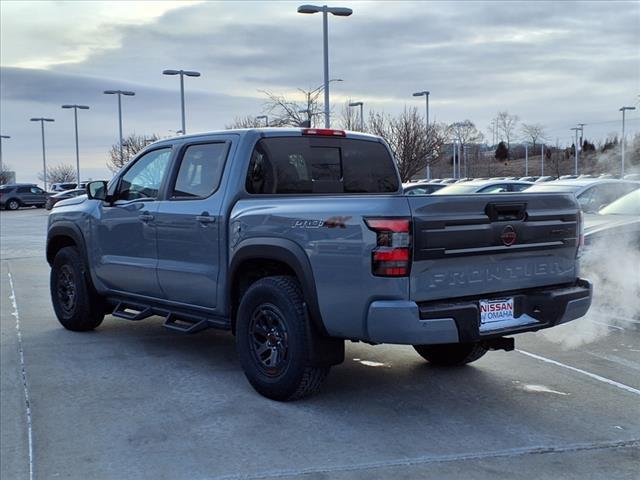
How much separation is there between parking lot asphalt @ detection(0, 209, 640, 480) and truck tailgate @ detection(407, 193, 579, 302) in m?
0.89

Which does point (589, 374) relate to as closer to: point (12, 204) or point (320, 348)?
point (320, 348)

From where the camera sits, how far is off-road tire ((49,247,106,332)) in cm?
740

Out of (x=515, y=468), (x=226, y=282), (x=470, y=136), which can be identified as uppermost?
(x=470, y=136)

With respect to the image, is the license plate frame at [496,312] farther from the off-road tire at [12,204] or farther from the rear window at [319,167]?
the off-road tire at [12,204]

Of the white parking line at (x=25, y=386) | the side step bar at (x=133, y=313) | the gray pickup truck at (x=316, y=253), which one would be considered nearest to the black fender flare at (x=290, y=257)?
the gray pickup truck at (x=316, y=253)

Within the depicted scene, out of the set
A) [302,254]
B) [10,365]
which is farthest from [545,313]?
[10,365]

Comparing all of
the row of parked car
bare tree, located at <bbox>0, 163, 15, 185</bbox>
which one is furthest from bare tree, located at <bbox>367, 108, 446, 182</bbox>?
bare tree, located at <bbox>0, 163, 15, 185</bbox>

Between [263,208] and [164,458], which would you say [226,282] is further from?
[164,458]

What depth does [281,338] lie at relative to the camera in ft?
16.7

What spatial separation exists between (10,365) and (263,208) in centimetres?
277

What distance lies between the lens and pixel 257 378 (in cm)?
523

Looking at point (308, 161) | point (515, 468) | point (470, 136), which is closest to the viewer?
point (515, 468)

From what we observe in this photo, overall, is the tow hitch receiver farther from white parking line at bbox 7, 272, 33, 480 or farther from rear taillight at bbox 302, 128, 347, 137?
white parking line at bbox 7, 272, 33, 480

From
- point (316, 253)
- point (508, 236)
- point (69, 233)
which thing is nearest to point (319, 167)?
point (316, 253)
